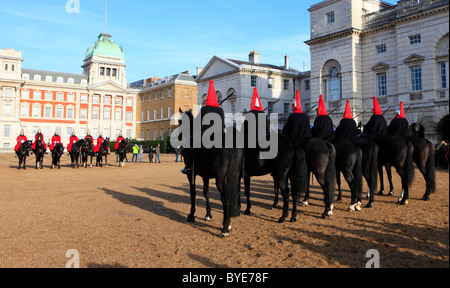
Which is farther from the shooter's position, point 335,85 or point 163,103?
point 163,103

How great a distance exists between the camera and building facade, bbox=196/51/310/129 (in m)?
46.8

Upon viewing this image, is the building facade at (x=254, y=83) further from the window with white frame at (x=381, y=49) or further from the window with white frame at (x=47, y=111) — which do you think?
the window with white frame at (x=47, y=111)

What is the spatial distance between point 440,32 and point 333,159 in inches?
985

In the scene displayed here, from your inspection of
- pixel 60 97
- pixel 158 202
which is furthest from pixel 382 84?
pixel 60 97

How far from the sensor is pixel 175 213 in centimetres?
852

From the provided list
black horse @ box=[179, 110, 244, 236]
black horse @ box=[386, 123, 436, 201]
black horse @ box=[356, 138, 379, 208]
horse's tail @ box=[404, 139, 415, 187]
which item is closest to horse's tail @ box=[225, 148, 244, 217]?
black horse @ box=[179, 110, 244, 236]

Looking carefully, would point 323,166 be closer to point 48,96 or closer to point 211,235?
point 211,235

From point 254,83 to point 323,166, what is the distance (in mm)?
40793

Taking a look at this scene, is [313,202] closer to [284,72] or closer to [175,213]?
[175,213]

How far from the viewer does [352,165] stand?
28.6ft

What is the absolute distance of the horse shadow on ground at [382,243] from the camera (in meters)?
4.83

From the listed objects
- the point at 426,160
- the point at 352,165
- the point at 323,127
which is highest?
the point at 323,127

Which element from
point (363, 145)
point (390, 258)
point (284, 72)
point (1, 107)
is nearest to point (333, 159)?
point (363, 145)

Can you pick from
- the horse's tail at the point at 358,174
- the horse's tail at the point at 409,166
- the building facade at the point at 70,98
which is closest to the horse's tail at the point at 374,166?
the horse's tail at the point at 358,174
